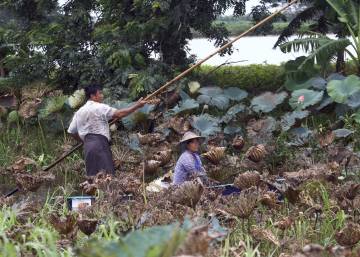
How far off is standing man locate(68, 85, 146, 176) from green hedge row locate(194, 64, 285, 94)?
431 centimetres

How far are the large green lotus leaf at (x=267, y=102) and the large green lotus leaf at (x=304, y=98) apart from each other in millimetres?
143

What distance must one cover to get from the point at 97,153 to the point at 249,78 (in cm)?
537

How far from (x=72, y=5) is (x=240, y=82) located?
2.84m

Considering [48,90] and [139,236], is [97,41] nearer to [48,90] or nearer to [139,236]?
[48,90]

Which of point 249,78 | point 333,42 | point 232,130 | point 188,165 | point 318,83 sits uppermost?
point 333,42

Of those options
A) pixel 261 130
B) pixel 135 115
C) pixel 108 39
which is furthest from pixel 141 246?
pixel 108 39

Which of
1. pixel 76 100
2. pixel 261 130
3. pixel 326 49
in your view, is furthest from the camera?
pixel 326 49

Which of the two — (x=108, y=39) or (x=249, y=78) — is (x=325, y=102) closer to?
(x=249, y=78)

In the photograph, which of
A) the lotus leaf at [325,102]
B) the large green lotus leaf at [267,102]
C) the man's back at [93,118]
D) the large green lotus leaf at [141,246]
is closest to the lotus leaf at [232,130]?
the large green lotus leaf at [267,102]

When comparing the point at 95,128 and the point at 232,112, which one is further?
the point at 232,112

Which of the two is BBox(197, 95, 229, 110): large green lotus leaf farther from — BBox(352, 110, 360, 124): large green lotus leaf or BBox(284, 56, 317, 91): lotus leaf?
BBox(352, 110, 360, 124): large green lotus leaf

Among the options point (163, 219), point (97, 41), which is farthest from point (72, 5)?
point (163, 219)

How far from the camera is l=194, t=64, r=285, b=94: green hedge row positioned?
1161 centimetres

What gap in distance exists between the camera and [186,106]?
9.51 meters
